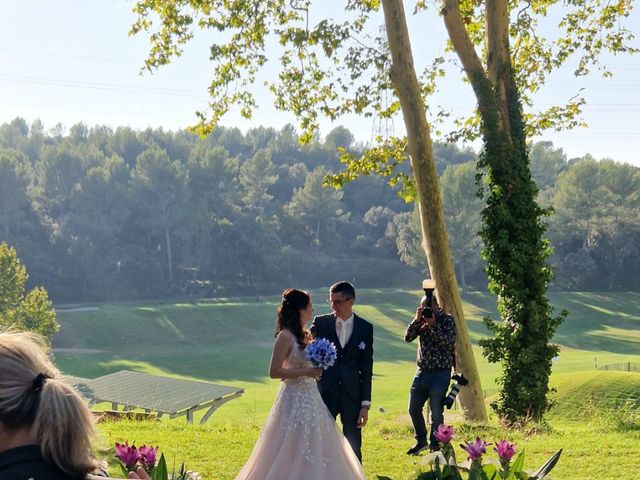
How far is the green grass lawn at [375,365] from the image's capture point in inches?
364

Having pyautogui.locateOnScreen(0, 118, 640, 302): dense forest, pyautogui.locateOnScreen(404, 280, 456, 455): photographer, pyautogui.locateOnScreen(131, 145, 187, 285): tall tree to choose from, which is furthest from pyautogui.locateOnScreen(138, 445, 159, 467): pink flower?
pyautogui.locateOnScreen(131, 145, 187, 285): tall tree

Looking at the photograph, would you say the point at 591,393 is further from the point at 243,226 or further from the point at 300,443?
the point at 243,226

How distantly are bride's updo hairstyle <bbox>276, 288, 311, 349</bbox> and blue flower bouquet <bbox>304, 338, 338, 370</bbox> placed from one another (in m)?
0.25

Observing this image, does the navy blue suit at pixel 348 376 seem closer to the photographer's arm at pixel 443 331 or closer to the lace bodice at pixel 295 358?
the lace bodice at pixel 295 358

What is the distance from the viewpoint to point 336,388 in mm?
7020

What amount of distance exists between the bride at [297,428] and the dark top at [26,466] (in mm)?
4021

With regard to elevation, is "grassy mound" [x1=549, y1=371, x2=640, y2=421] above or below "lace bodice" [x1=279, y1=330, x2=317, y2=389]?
below

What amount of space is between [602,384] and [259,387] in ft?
83.6

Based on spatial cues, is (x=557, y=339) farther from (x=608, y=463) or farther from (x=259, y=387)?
(x=608, y=463)

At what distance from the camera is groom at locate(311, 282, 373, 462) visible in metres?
7.00

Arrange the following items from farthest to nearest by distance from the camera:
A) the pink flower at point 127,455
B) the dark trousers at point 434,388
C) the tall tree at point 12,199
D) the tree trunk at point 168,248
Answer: the tree trunk at point 168,248 < the tall tree at point 12,199 < the dark trousers at point 434,388 < the pink flower at point 127,455

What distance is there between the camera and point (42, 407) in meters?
2.10

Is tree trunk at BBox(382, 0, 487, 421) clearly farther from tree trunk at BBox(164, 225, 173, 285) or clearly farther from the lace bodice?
tree trunk at BBox(164, 225, 173, 285)

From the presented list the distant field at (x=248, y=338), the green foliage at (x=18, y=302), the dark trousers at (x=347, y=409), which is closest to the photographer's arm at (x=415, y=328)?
the dark trousers at (x=347, y=409)
